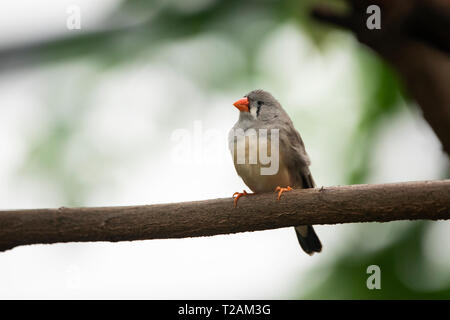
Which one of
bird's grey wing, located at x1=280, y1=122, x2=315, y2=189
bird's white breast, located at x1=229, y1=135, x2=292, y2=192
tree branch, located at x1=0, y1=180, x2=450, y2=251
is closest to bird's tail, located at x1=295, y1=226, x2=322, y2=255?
bird's grey wing, located at x1=280, y1=122, x2=315, y2=189

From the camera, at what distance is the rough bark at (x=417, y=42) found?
125 inches

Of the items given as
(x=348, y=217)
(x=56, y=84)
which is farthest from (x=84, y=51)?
(x=348, y=217)

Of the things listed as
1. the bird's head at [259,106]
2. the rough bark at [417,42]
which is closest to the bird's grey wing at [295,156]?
the bird's head at [259,106]

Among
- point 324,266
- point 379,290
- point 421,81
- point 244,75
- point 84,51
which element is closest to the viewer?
point 421,81

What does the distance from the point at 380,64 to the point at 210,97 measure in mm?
1385

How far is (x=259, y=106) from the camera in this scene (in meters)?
3.73

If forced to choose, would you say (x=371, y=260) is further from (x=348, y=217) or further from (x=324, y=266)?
(x=348, y=217)

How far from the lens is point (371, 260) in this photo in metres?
4.21

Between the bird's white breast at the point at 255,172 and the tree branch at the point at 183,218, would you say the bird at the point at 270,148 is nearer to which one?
the bird's white breast at the point at 255,172

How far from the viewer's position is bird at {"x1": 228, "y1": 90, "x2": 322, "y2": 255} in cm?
340

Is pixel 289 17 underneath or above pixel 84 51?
above

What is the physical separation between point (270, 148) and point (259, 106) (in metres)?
0.40

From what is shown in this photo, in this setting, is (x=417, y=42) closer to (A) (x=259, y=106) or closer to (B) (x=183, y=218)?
(A) (x=259, y=106)

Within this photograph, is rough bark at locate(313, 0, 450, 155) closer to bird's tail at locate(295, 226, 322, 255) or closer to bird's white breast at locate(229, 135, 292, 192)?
bird's white breast at locate(229, 135, 292, 192)
